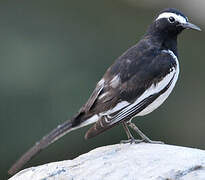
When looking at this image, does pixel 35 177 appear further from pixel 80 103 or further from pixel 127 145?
pixel 80 103

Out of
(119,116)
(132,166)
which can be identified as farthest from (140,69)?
(132,166)

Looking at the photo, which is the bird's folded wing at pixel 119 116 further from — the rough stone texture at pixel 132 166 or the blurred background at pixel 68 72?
the blurred background at pixel 68 72

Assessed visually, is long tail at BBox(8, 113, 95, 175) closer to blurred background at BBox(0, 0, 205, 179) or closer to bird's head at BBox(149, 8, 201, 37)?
bird's head at BBox(149, 8, 201, 37)

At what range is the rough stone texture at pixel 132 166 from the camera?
280 inches

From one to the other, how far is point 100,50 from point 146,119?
2.04 metres

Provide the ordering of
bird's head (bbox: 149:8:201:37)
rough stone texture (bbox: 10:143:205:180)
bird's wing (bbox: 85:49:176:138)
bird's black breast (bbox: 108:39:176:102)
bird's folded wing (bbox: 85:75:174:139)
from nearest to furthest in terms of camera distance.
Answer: rough stone texture (bbox: 10:143:205:180) → bird's folded wing (bbox: 85:75:174:139) → bird's wing (bbox: 85:49:176:138) → bird's black breast (bbox: 108:39:176:102) → bird's head (bbox: 149:8:201:37)

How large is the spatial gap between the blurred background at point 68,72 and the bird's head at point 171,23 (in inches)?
117

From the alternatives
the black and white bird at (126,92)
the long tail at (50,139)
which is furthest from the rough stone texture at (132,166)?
the black and white bird at (126,92)

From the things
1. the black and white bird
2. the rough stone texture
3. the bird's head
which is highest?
the bird's head

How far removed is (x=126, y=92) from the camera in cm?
847

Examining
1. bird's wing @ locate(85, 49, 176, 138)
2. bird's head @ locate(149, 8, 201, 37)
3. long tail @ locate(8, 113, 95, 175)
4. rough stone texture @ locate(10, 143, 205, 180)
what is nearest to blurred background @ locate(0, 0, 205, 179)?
bird's head @ locate(149, 8, 201, 37)

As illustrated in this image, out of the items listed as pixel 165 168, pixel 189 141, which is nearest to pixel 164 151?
pixel 165 168

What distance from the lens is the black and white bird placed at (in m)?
8.38

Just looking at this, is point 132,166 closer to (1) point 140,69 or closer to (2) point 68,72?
(1) point 140,69
